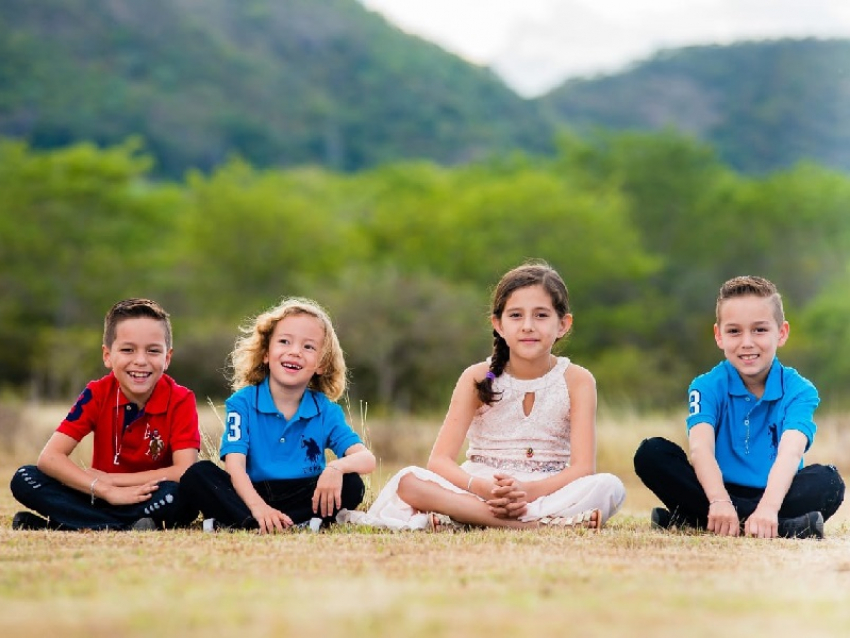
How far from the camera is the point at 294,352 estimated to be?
21.0 feet

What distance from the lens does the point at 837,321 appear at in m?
49.9

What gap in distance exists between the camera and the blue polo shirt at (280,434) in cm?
630

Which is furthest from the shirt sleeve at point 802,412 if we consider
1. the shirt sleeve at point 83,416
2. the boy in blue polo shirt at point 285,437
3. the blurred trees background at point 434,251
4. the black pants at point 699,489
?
the blurred trees background at point 434,251

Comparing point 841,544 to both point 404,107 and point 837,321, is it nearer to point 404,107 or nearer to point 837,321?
point 837,321

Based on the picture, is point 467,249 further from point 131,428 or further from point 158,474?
point 158,474

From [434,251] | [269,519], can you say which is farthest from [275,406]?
[434,251]

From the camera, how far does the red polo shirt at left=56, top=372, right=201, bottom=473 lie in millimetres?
6438

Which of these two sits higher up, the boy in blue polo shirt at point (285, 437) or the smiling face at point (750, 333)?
the smiling face at point (750, 333)

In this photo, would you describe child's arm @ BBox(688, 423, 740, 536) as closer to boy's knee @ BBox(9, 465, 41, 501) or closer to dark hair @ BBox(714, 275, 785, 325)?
dark hair @ BBox(714, 275, 785, 325)

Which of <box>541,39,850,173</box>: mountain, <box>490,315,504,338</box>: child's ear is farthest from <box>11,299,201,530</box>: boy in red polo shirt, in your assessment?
<box>541,39,850,173</box>: mountain

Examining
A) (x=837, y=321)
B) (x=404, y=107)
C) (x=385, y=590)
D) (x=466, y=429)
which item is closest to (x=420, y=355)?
(x=837, y=321)

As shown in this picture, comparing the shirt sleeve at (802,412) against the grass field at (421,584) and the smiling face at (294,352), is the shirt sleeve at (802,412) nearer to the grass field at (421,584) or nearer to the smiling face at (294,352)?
the grass field at (421,584)

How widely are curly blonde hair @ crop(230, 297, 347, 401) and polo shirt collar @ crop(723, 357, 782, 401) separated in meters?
1.95

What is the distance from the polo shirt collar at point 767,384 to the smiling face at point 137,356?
2.82 m
